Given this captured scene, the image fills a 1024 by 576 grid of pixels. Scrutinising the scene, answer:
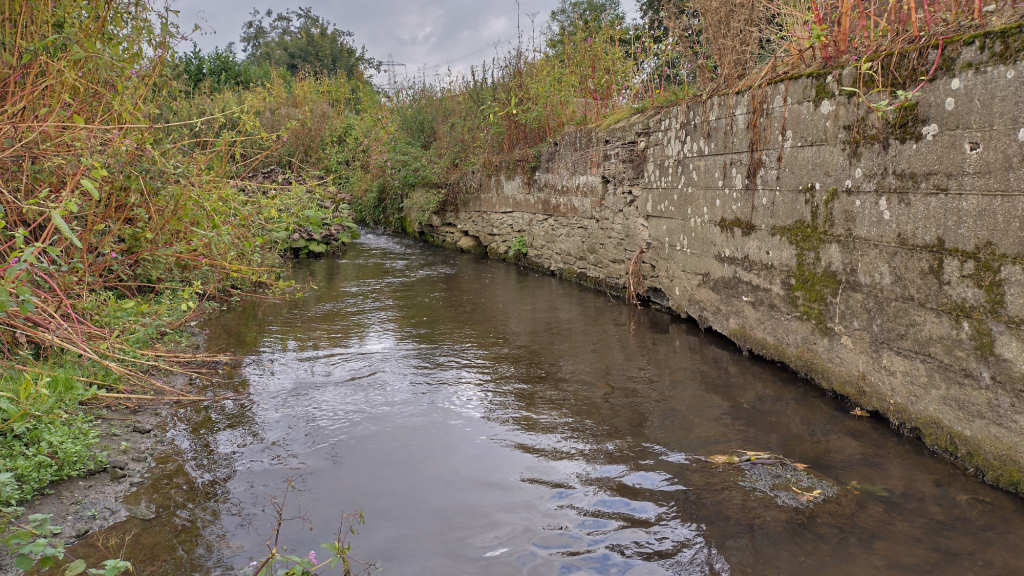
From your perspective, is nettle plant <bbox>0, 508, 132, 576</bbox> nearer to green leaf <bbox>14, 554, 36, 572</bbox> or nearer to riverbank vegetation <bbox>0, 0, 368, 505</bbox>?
green leaf <bbox>14, 554, 36, 572</bbox>

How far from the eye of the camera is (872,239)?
4.14 metres

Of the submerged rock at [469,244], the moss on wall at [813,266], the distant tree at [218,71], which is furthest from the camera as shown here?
the distant tree at [218,71]

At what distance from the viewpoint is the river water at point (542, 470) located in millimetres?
2863

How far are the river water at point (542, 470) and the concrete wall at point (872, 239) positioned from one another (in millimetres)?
325

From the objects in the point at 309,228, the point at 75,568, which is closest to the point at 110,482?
the point at 75,568

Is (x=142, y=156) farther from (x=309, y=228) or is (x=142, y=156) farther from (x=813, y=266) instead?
(x=309, y=228)

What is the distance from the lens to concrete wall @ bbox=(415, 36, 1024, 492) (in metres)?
3.29

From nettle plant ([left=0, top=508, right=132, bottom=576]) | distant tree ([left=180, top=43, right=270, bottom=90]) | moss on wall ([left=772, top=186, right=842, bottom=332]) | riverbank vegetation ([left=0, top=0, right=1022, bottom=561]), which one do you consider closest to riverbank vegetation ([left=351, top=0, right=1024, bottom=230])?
riverbank vegetation ([left=0, top=0, right=1022, bottom=561])

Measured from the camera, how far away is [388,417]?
454 centimetres

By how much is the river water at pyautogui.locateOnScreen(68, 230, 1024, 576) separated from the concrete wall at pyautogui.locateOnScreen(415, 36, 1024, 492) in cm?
32

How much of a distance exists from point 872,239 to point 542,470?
104 inches

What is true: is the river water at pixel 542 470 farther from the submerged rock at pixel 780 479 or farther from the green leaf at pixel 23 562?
the green leaf at pixel 23 562

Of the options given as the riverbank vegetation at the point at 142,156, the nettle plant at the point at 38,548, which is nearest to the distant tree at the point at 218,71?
the riverbank vegetation at the point at 142,156

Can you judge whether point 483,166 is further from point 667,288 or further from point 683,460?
point 683,460
